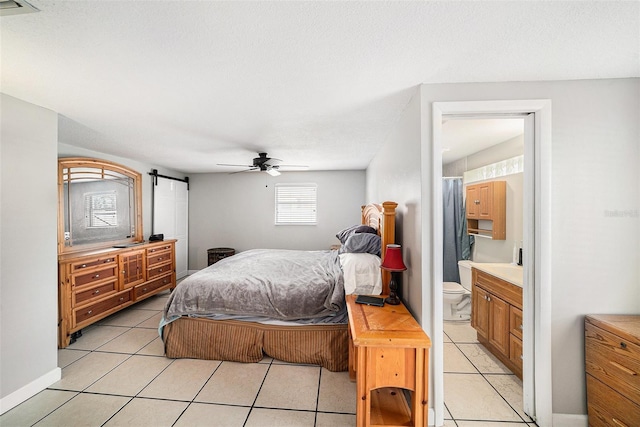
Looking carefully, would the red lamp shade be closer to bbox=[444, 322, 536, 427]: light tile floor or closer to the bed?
the bed

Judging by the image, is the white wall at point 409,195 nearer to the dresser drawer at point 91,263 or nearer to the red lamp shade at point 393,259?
the red lamp shade at point 393,259

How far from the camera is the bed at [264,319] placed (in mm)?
2342

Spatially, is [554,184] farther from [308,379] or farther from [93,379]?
[93,379]

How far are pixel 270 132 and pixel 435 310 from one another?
2.35m

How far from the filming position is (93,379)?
7.12 feet

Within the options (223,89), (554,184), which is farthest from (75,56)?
(554,184)

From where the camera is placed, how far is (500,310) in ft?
7.61

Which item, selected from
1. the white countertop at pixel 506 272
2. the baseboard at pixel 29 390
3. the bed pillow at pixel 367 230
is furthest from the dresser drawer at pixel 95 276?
the white countertop at pixel 506 272

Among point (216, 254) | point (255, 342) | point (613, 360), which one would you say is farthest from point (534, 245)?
point (216, 254)

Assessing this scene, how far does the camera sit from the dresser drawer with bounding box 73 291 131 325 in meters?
2.85

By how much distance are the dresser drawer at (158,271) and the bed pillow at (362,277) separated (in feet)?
11.2

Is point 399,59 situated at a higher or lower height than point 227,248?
higher

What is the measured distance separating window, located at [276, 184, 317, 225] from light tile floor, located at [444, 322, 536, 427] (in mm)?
3528

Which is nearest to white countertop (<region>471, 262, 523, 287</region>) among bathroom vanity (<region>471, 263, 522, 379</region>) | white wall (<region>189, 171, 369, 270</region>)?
bathroom vanity (<region>471, 263, 522, 379</region>)
